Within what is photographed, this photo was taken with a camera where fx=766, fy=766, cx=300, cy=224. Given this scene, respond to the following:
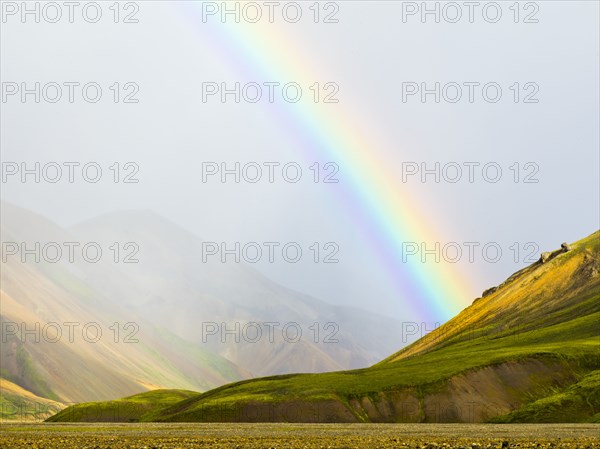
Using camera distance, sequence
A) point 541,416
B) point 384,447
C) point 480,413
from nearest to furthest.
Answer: point 384,447, point 541,416, point 480,413

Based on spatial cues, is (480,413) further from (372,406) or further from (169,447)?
(169,447)

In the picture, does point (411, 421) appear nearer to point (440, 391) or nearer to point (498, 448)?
point (440, 391)

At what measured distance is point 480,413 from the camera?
184m

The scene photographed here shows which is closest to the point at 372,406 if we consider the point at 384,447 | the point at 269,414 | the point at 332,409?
the point at 332,409

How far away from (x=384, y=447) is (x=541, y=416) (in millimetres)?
107594

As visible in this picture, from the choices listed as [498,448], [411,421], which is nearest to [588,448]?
[498,448]

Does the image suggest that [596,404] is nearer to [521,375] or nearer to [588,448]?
[521,375]

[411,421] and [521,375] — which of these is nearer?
[411,421]

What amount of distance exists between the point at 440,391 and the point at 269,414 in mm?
44044

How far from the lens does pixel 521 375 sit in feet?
656

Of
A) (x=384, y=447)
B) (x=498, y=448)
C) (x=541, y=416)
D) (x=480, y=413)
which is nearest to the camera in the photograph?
(x=498, y=448)

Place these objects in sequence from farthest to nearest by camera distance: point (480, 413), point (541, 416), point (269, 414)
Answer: point (269, 414) → point (480, 413) → point (541, 416)

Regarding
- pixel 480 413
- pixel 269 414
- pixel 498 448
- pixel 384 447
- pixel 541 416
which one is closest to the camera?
pixel 498 448

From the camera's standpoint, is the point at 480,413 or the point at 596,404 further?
the point at 480,413
